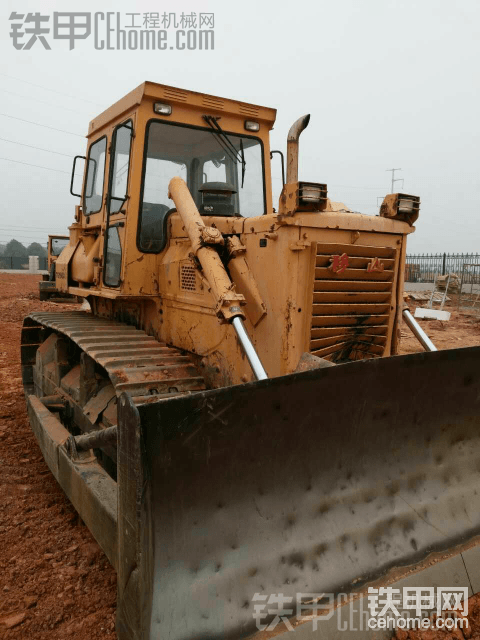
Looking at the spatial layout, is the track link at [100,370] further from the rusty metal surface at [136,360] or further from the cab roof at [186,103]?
the cab roof at [186,103]

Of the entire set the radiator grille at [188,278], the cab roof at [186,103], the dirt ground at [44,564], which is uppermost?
the cab roof at [186,103]

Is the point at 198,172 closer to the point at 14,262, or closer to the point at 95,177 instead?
the point at 95,177

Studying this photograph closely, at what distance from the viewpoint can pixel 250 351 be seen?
2.90 metres

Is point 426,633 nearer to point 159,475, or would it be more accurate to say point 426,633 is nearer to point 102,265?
point 159,475

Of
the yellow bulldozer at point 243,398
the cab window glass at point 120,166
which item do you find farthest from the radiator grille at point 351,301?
the cab window glass at point 120,166

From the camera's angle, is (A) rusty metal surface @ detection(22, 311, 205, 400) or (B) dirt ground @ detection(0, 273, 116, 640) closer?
(B) dirt ground @ detection(0, 273, 116, 640)

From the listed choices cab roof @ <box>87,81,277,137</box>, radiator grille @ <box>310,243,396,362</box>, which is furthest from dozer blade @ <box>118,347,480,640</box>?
cab roof @ <box>87,81,277,137</box>

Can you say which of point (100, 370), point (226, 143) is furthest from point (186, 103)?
point (100, 370)

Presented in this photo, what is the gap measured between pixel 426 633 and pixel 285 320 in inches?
69.3

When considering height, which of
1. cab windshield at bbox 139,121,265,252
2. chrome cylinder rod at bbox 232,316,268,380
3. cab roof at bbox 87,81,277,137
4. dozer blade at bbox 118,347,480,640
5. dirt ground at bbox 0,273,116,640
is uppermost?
cab roof at bbox 87,81,277,137

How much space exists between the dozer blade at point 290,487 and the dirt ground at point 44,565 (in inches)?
17.0

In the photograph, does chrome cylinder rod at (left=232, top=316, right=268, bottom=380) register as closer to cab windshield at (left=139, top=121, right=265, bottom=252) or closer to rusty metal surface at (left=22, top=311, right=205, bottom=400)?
rusty metal surface at (left=22, top=311, right=205, bottom=400)

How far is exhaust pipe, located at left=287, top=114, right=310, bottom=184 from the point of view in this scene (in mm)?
3281

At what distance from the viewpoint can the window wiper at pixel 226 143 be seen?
4332mm
